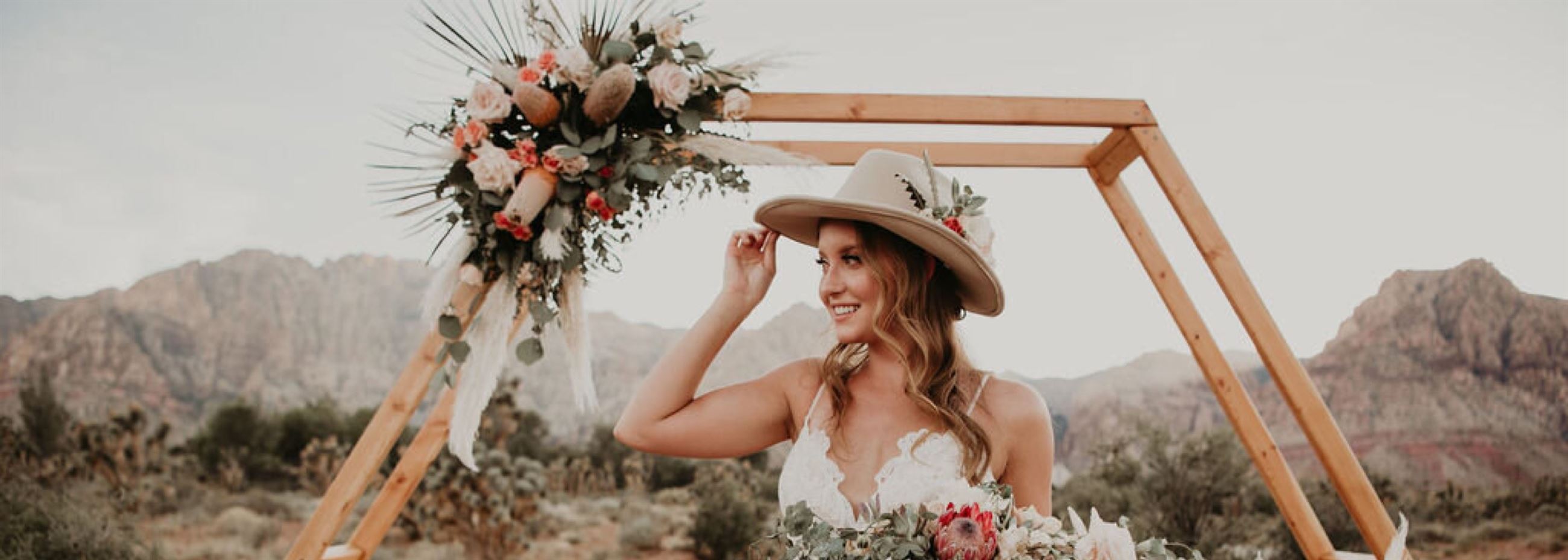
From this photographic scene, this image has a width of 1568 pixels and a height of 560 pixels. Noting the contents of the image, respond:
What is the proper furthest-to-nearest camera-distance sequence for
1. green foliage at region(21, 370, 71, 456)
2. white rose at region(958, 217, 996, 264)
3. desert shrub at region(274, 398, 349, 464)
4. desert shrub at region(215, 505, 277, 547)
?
desert shrub at region(274, 398, 349, 464), desert shrub at region(215, 505, 277, 547), green foliage at region(21, 370, 71, 456), white rose at region(958, 217, 996, 264)

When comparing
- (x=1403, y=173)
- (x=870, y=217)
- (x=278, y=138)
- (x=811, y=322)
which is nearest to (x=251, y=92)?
(x=278, y=138)

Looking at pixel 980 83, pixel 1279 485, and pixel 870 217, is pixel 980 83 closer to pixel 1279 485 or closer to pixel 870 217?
pixel 1279 485

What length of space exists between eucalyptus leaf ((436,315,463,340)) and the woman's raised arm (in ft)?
1.37

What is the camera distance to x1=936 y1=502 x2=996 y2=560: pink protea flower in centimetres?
118

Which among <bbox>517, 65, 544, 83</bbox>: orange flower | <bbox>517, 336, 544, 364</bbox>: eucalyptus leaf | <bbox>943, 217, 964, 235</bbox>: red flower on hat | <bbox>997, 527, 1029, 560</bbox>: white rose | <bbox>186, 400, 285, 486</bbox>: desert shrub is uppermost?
<bbox>186, 400, 285, 486</bbox>: desert shrub

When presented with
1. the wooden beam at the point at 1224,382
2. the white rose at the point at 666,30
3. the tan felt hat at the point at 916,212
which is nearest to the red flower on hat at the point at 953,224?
the tan felt hat at the point at 916,212

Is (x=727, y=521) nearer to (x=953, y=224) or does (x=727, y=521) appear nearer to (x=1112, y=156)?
(x=1112, y=156)

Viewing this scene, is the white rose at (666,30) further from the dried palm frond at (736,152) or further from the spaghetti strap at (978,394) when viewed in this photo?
the spaghetti strap at (978,394)

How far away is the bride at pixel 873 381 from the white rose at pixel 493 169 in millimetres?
472

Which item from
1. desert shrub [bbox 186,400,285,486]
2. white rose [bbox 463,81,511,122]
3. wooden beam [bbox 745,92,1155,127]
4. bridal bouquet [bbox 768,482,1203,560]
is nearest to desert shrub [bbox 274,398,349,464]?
desert shrub [bbox 186,400,285,486]

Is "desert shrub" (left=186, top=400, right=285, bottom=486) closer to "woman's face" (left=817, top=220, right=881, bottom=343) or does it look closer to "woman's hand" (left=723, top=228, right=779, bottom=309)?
"woman's hand" (left=723, top=228, right=779, bottom=309)

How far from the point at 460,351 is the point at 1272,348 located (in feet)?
7.51

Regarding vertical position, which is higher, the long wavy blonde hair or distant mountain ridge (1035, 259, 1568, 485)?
the long wavy blonde hair

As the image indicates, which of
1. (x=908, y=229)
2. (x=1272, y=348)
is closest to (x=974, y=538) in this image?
(x=908, y=229)
